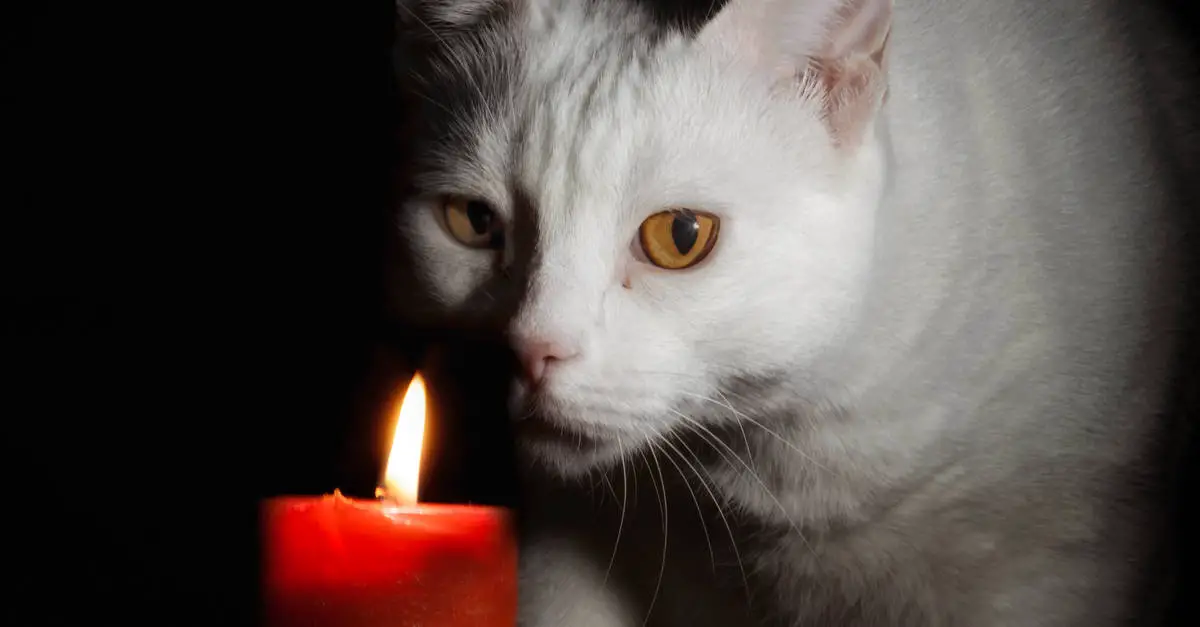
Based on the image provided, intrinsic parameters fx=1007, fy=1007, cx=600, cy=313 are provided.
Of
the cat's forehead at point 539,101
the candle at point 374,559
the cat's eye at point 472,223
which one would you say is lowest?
the candle at point 374,559

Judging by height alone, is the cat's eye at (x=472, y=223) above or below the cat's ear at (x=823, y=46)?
below

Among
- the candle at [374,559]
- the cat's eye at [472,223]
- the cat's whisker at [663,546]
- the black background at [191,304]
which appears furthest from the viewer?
the black background at [191,304]

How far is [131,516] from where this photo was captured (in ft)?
3.40

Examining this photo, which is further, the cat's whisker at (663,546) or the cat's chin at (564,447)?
the cat's whisker at (663,546)

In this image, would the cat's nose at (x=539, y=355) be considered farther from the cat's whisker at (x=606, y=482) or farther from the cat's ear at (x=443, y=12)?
the cat's ear at (x=443, y=12)

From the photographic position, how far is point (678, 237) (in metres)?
0.73

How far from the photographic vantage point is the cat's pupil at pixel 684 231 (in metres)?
0.73

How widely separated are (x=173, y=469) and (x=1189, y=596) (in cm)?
99

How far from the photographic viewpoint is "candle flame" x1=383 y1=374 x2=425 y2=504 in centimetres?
47

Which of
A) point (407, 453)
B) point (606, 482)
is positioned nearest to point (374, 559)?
point (407, 453)

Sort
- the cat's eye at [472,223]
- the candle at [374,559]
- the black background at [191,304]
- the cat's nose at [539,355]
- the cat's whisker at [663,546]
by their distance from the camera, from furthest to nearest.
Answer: the black background at [191,304] < the cat's whisker at [663,546] < the cat's eye at [472,223] < the cat's nose at [539,355] < the candle at [374,559]

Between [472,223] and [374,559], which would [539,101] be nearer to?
[472,223]

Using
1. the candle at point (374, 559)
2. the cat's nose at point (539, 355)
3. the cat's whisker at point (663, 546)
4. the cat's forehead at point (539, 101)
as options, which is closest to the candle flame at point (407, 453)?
the candle at point (374, 559)

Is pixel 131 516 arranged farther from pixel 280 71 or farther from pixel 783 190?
pixel 783 190
